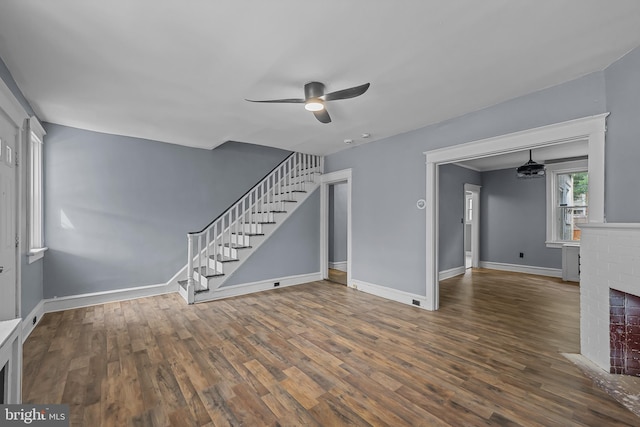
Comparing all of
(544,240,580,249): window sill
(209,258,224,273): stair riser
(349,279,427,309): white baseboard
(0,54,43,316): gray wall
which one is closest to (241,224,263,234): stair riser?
(209,258,224,273): stair riser

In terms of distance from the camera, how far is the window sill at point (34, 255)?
10.8 feet

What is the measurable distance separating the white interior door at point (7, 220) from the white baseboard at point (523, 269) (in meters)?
8.65

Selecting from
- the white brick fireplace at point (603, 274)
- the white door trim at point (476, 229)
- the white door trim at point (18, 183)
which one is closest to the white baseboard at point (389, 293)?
the white brick fireplace at point (603, 274)

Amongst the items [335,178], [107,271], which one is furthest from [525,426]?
[107,271]

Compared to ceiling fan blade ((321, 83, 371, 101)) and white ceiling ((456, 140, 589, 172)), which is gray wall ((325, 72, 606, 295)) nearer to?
ceiling fan blade ((321, 83, 371, 101))

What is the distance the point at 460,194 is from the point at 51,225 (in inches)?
305

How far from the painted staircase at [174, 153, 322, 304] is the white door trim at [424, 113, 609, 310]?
102 inches

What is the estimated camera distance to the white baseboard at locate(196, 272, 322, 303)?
4.54m

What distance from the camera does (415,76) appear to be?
8.68 feet

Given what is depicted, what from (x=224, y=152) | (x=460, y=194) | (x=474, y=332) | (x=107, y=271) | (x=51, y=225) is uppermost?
(x=224, y=152)

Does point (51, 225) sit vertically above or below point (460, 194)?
below

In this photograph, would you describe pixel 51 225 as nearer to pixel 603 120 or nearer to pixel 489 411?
pixel 489 411

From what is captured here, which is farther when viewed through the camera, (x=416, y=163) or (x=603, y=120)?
(x=416, y=163)

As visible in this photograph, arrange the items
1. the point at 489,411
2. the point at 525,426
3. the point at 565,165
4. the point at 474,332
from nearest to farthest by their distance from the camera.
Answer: the point at 525,426 < the point at 489,411 < the point at 474,332 < the point at 565,165
